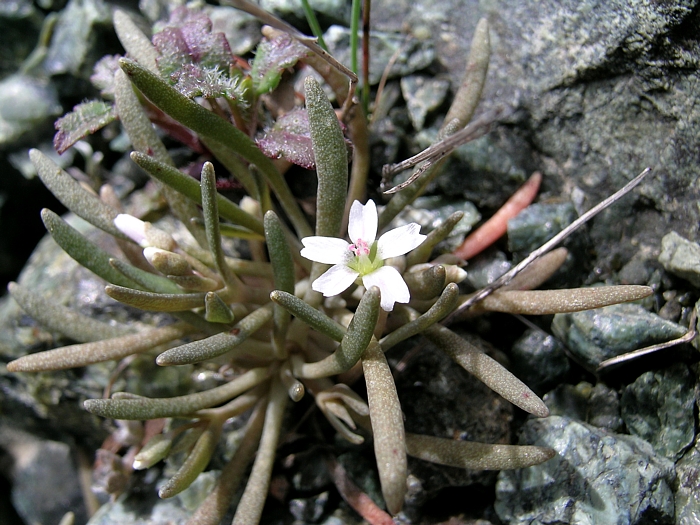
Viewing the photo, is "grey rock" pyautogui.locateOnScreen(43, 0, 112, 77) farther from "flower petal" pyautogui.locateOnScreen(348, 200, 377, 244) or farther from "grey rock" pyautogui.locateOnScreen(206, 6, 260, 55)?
"flower petal" pyautogui.locateOnScreen(348, 200, 377, 244)

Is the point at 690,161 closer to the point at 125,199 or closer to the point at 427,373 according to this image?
the point at 427,373

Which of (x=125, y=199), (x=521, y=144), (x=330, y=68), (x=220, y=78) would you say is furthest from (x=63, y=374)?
(x=521, y=144)

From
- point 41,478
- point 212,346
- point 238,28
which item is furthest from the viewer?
point 41,478

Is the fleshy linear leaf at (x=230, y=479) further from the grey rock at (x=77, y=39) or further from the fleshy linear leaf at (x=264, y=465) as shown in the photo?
the grey rock at (x=77, y=39)

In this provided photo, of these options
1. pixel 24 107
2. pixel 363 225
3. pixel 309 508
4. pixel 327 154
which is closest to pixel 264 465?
pixel 309 508

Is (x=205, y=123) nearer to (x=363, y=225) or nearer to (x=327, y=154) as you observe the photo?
(x=327, y=154)

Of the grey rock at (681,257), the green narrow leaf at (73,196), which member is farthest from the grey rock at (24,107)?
the grey rock at (681,257)

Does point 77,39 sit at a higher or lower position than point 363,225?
higher

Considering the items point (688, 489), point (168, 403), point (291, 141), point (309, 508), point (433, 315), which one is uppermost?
point (291, 141)

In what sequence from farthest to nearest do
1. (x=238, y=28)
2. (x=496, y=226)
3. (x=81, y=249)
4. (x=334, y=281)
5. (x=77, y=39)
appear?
1. (x=77, y=39)
2. (x=238, y=28)
3. (x=496, y=226)
4. (x=81, y=249)
5. (x=334, y=281)
